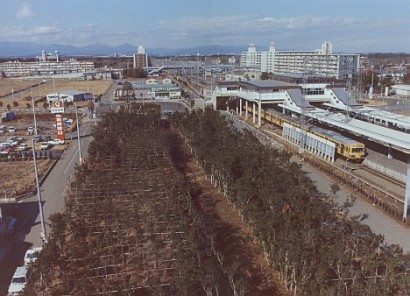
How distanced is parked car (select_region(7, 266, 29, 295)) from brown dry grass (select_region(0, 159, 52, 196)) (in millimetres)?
3206

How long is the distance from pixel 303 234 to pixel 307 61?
66.0 feet

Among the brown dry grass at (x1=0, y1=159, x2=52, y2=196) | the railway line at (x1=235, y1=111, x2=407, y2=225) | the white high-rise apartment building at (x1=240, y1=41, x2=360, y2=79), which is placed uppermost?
the white high-rise apartment building at (x1=240, y1=41, x2=360, y2=79)

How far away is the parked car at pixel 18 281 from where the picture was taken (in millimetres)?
4340

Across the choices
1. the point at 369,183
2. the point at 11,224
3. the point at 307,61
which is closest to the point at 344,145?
the point at 369,183

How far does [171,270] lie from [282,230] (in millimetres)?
1305

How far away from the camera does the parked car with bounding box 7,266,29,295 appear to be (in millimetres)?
4340

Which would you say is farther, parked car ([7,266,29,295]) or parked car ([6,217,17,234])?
parked car ([6,217,17,234])

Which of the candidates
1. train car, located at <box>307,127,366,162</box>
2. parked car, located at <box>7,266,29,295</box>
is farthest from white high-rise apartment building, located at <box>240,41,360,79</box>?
parked car, located at <box>7,266,29,295</box>

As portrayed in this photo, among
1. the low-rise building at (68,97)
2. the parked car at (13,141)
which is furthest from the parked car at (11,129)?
the low-rise building at (68,97)

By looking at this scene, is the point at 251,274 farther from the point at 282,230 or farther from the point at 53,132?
the point at 53,132

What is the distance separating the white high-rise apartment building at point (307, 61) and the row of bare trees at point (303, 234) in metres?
10.1

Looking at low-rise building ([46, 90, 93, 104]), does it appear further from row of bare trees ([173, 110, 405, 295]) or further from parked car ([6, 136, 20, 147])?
row of bare trees ([173, 110, 405, 295])

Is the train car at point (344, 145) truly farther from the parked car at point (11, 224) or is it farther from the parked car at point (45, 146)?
the parked car at point (45, 146)

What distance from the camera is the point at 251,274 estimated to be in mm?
4676
